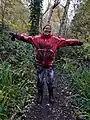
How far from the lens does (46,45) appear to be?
7.64 metres

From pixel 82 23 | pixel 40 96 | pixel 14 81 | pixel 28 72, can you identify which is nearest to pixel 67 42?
pixel 40 96

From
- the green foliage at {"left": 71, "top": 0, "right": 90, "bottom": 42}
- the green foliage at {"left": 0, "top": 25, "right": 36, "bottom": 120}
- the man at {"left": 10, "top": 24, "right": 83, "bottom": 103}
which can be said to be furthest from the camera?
the green foliage at {"left": 71, "top": 0, "right": 90, "bottom": 42}

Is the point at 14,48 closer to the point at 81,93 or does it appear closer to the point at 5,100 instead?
the point at 81,93

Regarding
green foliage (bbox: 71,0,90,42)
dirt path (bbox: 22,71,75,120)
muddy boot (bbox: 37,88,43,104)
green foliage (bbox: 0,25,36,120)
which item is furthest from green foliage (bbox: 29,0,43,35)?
muddy boot (bbox: 37,88,43,104)

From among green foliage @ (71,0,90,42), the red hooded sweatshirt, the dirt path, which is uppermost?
green foliage @ (71,0,90,42)

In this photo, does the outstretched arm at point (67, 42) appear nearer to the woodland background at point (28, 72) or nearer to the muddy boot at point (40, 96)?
the muddy boot at point (40, 96)

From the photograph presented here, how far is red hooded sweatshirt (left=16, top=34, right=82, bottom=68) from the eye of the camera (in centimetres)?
765

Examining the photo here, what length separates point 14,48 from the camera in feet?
42.0

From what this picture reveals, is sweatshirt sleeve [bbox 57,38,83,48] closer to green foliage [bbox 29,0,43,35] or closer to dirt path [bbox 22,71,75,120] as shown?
dirt path [bbox 22,71,75,120]

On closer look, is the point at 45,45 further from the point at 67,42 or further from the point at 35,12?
the point at 35,12

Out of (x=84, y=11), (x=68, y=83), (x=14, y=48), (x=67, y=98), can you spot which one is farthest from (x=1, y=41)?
(x=84, y=11)

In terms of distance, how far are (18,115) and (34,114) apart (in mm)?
505

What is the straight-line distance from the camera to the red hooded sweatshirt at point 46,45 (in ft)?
25.1

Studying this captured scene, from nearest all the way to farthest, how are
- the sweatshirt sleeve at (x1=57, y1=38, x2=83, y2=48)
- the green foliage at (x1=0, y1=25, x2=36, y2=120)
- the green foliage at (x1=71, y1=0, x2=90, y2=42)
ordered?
the green foliage at (x1=0, y1=25, x2=36, y2=120) → the sweatshirt sleeve at (x1=57, y1=38, x2=83, y2=48) → the green foliage at (x1=71, y1=0, x2=90, y2=42)
